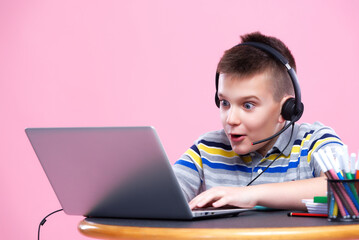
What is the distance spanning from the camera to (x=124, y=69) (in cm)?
238

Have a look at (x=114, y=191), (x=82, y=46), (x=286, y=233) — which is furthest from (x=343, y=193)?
(x=82, y=46)

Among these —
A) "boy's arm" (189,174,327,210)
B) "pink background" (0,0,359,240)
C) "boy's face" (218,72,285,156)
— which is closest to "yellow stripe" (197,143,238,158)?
"boy's face" (218,72,285,156)

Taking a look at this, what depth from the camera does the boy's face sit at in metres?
1.32

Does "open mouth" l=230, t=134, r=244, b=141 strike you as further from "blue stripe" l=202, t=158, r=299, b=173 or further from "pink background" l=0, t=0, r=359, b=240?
"pink background" l=0, t=0, r=359, b=240

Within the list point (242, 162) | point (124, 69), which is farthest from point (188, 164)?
point (124, 69)

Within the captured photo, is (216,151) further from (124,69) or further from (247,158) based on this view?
(124,69)

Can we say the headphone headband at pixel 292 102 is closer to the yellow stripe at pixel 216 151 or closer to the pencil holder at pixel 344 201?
the yellow stripe at pixel 216 151

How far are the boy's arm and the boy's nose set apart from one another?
258 mm

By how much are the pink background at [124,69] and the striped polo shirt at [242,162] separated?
33.2 inches

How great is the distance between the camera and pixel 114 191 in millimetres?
963

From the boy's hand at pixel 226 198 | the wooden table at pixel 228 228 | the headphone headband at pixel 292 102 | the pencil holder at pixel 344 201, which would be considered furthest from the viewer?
the headphone headband at pixel 292 102

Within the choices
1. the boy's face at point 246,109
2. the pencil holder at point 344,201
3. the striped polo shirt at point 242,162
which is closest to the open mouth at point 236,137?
the boy's face at point 246,109

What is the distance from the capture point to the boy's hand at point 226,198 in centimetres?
104

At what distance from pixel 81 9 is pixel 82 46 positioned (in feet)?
0.52
